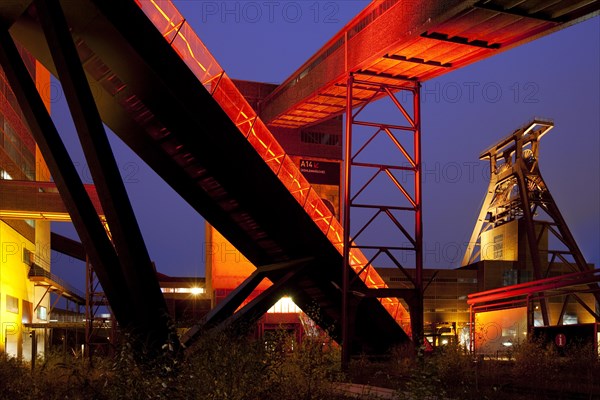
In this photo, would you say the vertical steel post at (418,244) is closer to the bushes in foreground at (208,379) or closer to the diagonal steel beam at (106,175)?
the bushes in foreground at (208,379)

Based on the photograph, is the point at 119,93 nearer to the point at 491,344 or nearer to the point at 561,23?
the point at 561,23

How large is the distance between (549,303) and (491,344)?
45366 mm

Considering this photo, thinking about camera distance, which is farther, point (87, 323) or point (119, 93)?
point (87, 323)

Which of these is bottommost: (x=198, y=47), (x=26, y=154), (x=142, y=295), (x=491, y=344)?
(x=491, y=344)

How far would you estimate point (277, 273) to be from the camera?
17.8 m

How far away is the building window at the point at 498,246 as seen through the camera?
243ft

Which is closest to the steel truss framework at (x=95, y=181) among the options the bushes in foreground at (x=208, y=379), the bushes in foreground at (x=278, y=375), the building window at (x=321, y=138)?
the bushes in foreground at (x=278, y=375)

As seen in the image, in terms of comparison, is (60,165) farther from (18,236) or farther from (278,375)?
(18,236)

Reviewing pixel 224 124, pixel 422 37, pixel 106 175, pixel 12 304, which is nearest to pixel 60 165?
pixel 106 175

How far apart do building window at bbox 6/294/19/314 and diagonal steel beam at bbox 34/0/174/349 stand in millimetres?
33935

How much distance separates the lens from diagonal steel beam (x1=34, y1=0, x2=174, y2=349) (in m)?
10.5

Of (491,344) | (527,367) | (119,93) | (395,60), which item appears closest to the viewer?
(119,93)

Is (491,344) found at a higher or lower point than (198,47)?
lower

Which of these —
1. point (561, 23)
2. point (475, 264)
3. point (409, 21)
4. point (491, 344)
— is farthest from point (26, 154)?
point (475, 264)
